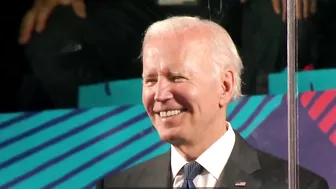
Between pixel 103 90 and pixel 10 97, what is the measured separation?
290mm

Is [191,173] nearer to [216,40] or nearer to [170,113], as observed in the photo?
[170,113]

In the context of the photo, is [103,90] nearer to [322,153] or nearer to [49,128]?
[49,128]

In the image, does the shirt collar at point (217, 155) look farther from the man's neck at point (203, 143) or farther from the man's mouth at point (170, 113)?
the man's mouth at point (170, 113)

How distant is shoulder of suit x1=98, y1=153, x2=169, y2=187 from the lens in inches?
62.9

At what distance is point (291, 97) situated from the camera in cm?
153

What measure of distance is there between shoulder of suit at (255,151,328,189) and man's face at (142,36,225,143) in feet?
0.61

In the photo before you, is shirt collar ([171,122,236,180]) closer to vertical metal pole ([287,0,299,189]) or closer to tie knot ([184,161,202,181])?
tie knot ([184,161,202,181])

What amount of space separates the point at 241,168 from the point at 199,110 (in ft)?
0.64

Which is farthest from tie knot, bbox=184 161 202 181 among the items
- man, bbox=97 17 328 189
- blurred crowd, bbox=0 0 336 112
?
blurred crowd, bbox=0 0 336 112

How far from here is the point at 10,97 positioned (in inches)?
67.1

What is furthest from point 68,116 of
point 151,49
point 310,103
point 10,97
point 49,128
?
point 310,103

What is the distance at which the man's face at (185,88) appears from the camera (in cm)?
150

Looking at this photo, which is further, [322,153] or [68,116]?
[68,116]

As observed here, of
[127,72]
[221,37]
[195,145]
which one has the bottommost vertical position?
[195,145]
